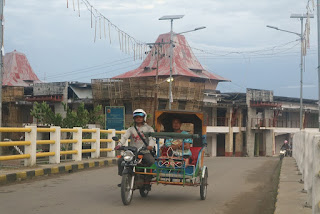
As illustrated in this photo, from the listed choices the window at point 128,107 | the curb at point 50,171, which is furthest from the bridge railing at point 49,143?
the window at point 128,107

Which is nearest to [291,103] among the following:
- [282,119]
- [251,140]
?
[282,119]

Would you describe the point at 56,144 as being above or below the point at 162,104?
below

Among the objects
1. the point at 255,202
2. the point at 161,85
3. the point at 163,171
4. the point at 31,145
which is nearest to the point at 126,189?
the point at 163,171

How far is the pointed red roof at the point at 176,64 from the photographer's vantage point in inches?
2256

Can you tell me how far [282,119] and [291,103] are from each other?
7.97 ft

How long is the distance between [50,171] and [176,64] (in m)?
45.7

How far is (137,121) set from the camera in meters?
9.42

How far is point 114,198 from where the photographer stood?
372 inches

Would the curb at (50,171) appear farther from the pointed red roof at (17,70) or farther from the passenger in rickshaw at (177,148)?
the pointed red roof at (17,70)

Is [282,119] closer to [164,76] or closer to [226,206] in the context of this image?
[164,76]

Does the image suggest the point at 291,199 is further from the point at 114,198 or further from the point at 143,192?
the point at 114,198

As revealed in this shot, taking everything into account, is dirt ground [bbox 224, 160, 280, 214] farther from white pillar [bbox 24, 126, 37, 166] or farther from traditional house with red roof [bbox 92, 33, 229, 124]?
traditional house with red roof [bbox 92, 33, 229, 124]

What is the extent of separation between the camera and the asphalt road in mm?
8102

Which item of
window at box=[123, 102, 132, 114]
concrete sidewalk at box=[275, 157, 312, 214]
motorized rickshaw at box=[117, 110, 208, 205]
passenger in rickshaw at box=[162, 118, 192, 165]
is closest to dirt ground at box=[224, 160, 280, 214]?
concrete sidewalk at box=[275, 157, 312, 214]
